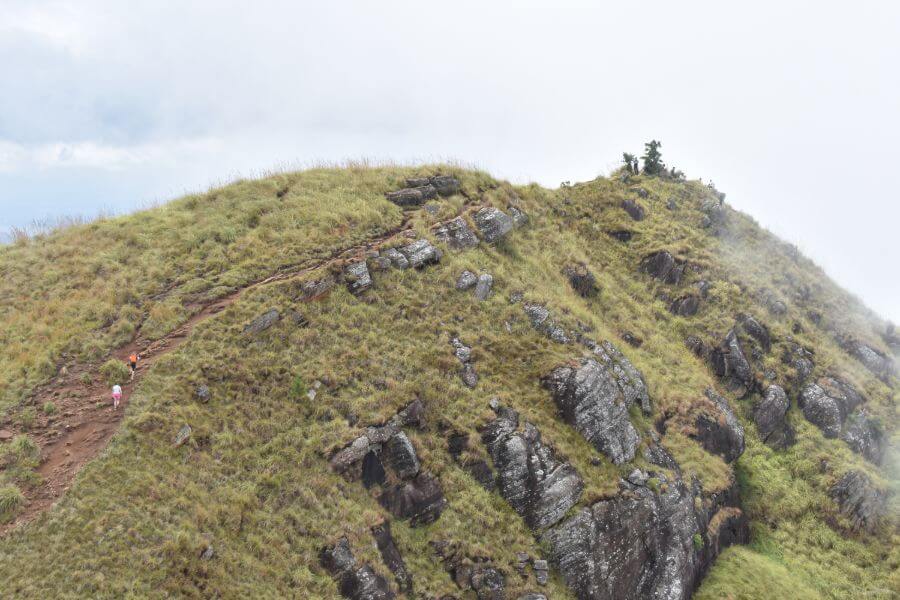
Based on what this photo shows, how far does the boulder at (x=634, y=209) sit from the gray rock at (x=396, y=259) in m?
24.5

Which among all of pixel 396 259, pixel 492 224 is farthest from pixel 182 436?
pixel 492 224

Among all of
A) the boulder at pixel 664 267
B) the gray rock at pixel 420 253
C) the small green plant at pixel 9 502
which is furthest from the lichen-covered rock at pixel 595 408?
the small green plant at pixel 9 502

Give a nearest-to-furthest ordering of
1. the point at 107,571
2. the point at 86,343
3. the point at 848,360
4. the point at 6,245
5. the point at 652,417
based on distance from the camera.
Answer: the point at 107,571 < the point at 86,343 < the point at 652,417 < the point at 6,245 < the point at 848,360

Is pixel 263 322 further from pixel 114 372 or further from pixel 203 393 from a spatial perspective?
pixel 114 372

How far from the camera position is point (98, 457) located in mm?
16031

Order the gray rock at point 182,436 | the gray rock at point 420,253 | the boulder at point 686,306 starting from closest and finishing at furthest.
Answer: the gray rock at point 182,436 → the gray rock at point 420,253 → the boulder at point 686,306

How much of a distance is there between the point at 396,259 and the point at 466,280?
12.8 feet

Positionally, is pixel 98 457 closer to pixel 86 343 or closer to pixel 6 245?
pixel 86 343

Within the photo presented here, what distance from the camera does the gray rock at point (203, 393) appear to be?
61.6 feet

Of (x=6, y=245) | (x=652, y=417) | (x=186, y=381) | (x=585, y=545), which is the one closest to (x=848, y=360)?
(x=652, y=417)

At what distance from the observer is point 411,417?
2025 centimetres

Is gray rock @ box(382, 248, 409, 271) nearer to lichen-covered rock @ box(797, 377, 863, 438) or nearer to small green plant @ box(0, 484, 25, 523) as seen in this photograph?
small green plant @ box(0, 484, 25, 523)

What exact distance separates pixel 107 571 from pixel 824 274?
5295 cm

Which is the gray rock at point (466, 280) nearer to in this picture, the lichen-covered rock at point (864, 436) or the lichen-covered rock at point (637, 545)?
the lichen-covered rock at point (637, 545)
